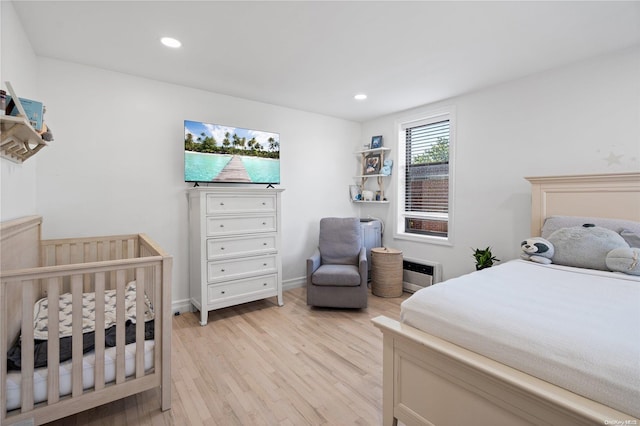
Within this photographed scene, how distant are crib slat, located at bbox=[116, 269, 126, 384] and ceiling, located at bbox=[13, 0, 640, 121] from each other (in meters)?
1.70

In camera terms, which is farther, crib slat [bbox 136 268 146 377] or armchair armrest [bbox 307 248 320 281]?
armchair armrest [bbox 307 248 320 281]

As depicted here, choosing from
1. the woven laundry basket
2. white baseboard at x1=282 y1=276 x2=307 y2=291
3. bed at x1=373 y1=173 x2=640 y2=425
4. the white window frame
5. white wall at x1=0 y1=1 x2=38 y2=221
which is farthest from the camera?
white baseboard at x1=282 y1=276 x2=307 y2=291

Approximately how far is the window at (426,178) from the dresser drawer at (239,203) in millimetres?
1964

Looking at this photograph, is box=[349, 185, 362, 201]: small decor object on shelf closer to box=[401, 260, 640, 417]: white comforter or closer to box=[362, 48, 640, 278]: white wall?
box=[362, 48, 640, 278]: white wall

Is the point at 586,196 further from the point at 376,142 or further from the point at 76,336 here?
the point at 76,336

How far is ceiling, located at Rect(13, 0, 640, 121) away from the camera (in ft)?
6.43

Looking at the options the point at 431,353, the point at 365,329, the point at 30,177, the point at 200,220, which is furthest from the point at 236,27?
the point at 365,329

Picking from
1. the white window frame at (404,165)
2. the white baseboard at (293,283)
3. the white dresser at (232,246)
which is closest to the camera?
the white dresser at (232,246)

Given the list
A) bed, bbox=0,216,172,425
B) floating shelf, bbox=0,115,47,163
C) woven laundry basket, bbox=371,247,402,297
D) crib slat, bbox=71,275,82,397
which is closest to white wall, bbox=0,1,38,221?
floating shelf, bbox=0,115,47,163

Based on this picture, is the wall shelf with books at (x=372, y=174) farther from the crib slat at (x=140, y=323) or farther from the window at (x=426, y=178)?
the crib slat at (x=140, y=323)

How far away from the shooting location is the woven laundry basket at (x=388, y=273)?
12.5 feet

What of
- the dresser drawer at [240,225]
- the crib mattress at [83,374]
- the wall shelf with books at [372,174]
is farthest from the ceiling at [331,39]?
the crib mattress at [83,374]

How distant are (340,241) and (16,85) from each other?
3.15 m

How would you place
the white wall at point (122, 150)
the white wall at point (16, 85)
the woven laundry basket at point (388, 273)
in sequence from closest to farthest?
the white wall at point (16, 85) < the white wall at point (122, 150) < the woven laundry basket at point (388, 273)
